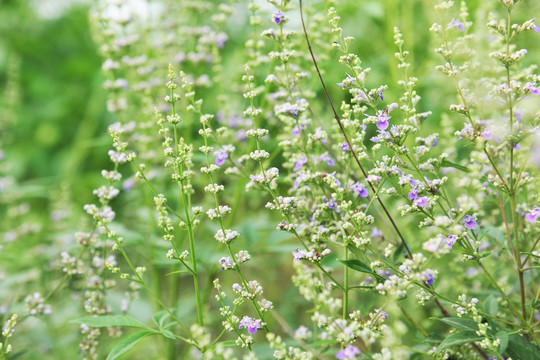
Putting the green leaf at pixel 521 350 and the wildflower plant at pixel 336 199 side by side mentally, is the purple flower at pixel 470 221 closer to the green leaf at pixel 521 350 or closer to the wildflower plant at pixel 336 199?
A: the wildflower plant at pixel 336 199

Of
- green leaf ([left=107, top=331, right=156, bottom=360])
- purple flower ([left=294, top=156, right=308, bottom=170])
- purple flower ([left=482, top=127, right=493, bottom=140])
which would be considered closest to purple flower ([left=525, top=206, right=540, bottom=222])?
purple flower ([left=482, top=127, right=493, bottom=140])

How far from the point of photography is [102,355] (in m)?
3.02

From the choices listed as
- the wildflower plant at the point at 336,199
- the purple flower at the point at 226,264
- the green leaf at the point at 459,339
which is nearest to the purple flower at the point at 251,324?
the wildflower plant at the point at 336,199

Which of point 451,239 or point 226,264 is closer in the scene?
point 451,239

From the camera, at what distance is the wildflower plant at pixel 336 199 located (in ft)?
5.17

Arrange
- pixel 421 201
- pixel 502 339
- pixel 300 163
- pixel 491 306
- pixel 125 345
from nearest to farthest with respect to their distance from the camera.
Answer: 1. pixel 502 339
2. pixel 421 201
3. pixel 125 345
4. pixel 491 306
5. pixel 300 163

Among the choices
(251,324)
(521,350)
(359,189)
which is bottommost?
(521,350)

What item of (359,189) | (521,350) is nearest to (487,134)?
(359,189)

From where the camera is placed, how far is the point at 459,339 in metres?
1.50

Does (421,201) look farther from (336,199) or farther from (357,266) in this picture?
(336,199)

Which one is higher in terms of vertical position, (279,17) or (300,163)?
(279,17)

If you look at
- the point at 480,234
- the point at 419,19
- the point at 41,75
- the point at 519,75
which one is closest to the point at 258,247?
the point at 480,234

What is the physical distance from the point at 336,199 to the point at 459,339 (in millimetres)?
653

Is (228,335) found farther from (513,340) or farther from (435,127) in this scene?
(513,340)
